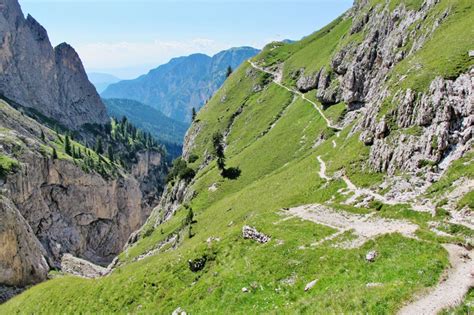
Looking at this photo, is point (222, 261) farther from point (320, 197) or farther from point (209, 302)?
point (320, 197)

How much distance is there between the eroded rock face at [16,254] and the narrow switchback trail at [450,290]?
91.3 metres

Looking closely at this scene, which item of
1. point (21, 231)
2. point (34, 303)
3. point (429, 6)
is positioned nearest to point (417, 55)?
point (429, 6)

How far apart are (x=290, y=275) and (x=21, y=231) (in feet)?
274

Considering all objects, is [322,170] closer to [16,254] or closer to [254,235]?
[254,235]

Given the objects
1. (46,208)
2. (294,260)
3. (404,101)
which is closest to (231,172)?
(404,101)

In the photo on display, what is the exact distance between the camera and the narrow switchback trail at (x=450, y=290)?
21328 millimetres

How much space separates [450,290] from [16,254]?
94326mm

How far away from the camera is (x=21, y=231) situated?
9394cm

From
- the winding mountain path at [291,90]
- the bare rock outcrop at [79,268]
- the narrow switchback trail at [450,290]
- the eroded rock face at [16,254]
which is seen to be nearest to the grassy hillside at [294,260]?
the narrow switchback trail at [450,290]

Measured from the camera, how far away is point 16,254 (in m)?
90.4

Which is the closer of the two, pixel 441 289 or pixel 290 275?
pixel 441 289

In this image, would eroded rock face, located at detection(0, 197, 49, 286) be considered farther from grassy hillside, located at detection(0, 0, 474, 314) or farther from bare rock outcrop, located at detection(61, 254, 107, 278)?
grassy hillside, located at detection(0, 0, 474, 314)

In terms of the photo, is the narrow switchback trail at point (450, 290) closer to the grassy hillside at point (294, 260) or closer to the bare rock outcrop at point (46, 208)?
the grassy hillside at point (294, 260)

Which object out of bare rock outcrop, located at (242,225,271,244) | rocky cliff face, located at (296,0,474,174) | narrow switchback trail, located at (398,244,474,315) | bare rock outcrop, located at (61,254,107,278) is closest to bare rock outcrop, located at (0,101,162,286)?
bare rock outcrop, located at (61,254,107,278)
